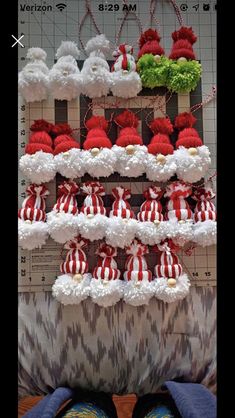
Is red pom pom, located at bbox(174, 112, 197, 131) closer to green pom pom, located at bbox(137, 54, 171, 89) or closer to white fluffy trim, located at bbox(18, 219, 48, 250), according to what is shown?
green pom pom, located at bbox(137, 54, 171, 89)

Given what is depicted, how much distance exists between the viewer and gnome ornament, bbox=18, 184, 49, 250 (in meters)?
0.86

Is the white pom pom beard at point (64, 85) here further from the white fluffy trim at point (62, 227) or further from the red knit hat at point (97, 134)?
the white fluffy trim at point (62, 227)

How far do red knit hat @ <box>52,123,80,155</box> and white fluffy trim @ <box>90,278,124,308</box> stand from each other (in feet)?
0.99

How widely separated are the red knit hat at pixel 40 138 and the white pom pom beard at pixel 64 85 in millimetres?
72

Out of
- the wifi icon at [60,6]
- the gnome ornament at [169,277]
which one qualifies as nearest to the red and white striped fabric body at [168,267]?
the gnome ornament at [169,277]

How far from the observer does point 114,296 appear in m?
0.85

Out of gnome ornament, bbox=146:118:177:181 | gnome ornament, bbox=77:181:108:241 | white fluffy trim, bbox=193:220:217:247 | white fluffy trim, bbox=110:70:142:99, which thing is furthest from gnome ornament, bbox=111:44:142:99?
white fluffy trim, bbox=193:220:217:247

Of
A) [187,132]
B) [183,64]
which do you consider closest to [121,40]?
[183,64]

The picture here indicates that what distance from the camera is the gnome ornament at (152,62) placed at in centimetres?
89

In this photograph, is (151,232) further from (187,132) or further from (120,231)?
(187,132)

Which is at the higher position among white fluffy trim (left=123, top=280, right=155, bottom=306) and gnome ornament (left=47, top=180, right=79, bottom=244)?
gnome ornament (left=47, top=180, right=79, bottom=244)

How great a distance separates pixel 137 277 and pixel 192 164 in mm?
276

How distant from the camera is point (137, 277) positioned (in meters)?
0.85
